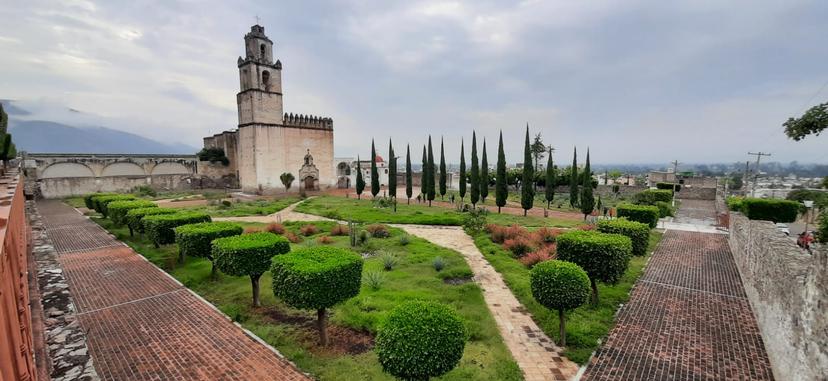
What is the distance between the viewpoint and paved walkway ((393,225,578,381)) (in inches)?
264

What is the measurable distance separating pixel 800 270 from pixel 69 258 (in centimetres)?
2086

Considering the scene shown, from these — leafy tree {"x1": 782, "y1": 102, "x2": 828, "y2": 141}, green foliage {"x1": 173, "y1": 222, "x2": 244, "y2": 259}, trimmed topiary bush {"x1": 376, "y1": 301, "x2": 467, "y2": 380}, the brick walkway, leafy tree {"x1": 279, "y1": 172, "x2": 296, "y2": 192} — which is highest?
leafy tree {"x1": 782, "y1": 102, "x2": 828, "y2": 141}

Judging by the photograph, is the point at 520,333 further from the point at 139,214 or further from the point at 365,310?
the point at 139,214

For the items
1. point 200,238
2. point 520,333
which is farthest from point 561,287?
point 200,238

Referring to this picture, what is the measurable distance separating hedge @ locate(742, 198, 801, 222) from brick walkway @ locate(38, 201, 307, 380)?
78.5ft

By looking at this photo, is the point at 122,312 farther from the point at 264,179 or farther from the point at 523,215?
the point at 264,179

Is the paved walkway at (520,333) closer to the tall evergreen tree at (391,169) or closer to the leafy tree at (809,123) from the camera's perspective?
the leafy tree at (809,123)

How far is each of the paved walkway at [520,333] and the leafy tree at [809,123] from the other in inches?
234

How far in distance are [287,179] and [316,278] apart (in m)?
32.0

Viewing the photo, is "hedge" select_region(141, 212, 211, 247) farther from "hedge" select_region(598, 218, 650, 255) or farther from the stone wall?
the stone wall

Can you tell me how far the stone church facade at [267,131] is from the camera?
34.9m

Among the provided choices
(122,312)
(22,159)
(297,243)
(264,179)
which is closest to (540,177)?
(264,179)

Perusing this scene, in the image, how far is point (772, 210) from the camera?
18.9 metres

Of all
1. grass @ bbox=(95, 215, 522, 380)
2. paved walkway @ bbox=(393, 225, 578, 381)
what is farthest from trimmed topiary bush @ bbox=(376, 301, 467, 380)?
paved walkway @ bbox=(393, 225, 578, 381)
